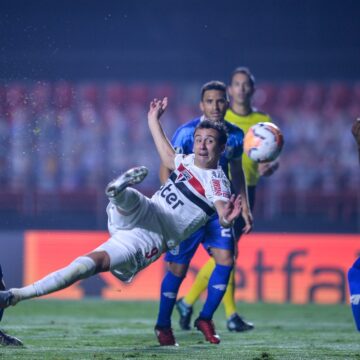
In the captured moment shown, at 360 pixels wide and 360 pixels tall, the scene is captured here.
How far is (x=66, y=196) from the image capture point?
17.7 metres

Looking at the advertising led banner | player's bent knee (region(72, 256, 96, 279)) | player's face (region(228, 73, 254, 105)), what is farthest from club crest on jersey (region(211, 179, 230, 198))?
the advertising led banner

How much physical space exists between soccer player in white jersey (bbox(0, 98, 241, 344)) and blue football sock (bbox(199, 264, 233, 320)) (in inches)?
41.7

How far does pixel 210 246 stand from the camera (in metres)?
8.22

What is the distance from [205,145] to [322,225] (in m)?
10.1

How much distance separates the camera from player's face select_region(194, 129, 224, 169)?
23.4 feet

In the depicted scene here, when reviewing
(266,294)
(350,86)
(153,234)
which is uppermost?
(350,86)

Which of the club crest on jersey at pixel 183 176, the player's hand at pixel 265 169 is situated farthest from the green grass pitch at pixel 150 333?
the player's hand at pixel 265 169

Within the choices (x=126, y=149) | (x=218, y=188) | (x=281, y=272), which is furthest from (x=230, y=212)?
(x=126, y=149)

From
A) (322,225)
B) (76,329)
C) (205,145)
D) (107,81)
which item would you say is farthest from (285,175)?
(205,145)

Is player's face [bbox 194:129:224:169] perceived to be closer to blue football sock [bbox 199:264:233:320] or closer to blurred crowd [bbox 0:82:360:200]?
blue football sock [bbox 199:264:233:320]

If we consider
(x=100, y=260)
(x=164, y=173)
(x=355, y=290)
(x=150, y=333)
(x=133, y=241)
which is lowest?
(x=150, y=333)

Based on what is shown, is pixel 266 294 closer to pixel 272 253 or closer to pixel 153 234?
pixel 272 253

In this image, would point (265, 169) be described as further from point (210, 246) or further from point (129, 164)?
point (129, 164)

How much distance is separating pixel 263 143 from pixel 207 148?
1.19m
